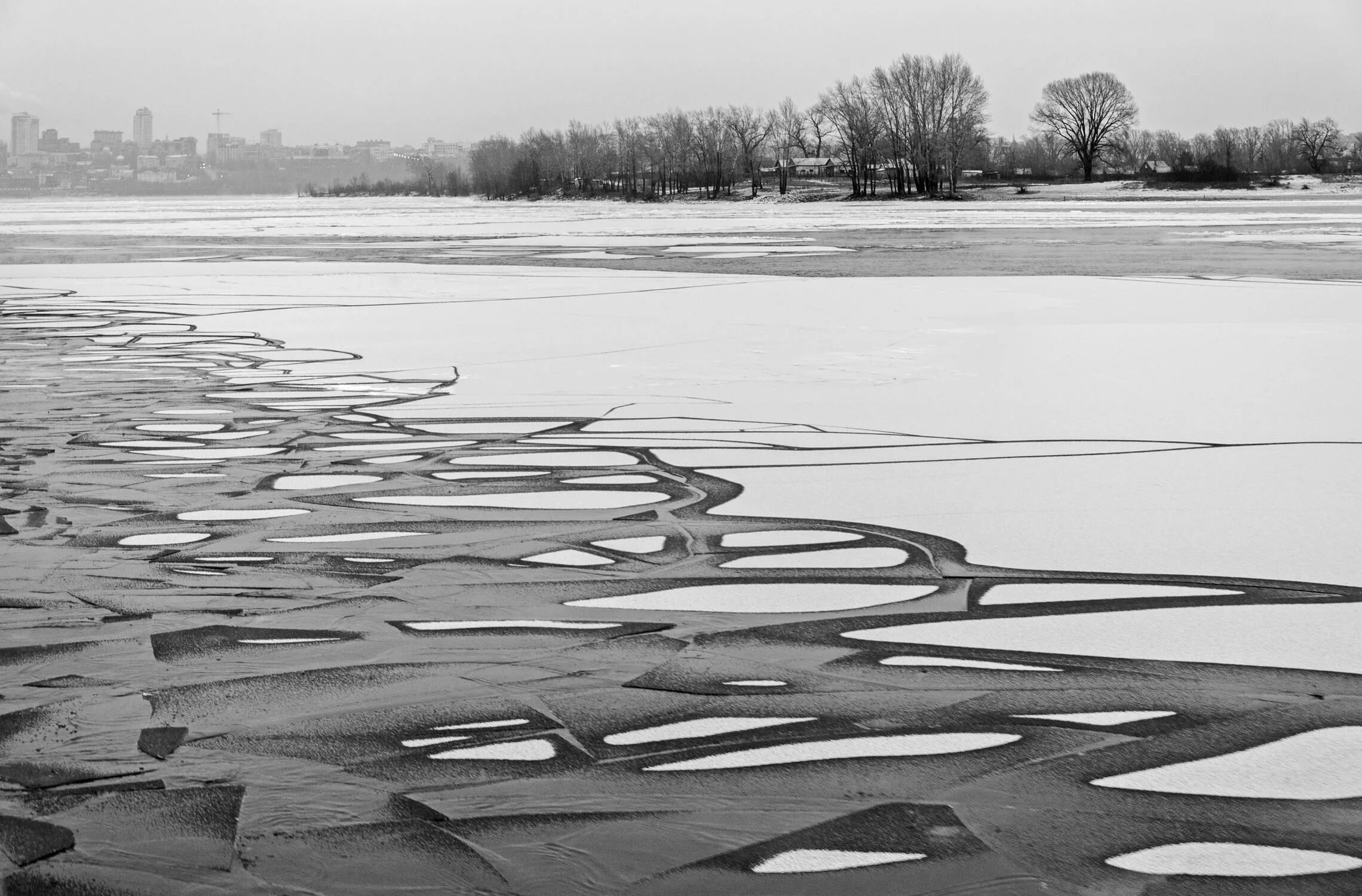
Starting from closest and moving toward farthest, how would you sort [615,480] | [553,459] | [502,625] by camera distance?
[502,625]
[615,480]
[553,459]

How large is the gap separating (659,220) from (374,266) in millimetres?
24639

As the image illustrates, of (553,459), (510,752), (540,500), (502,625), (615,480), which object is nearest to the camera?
(510,752)

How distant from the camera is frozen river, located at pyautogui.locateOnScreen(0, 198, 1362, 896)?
7.13 feet

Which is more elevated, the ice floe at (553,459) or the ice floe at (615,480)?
the ice floe at (553,459)

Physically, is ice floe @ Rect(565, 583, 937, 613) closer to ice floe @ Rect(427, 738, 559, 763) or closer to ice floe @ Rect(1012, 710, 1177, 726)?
ice floe @ Rect(1012, 710, 1177, 726)

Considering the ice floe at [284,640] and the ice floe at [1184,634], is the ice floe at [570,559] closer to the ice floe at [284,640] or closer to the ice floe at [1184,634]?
the ice floe at [284,640]

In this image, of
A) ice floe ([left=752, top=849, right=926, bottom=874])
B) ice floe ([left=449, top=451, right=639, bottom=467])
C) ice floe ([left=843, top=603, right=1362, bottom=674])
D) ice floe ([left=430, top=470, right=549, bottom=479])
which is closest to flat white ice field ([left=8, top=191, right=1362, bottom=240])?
ice floe ([left=449, top=451, right=639, bottom=467])

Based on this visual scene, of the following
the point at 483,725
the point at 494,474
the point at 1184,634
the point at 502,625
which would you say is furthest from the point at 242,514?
the point at 1184,634

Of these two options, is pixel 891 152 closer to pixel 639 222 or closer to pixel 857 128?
pixel 857 128

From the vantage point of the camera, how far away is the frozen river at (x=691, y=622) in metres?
2.17

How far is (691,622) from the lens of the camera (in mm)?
3336

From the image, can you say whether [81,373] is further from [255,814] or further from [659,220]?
[659,220]

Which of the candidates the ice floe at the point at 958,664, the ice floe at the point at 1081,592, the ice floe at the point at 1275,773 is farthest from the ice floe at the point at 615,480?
the ice floe at the point at 1275,773

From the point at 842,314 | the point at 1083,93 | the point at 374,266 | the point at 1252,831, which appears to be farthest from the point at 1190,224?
the point at 1083,93
